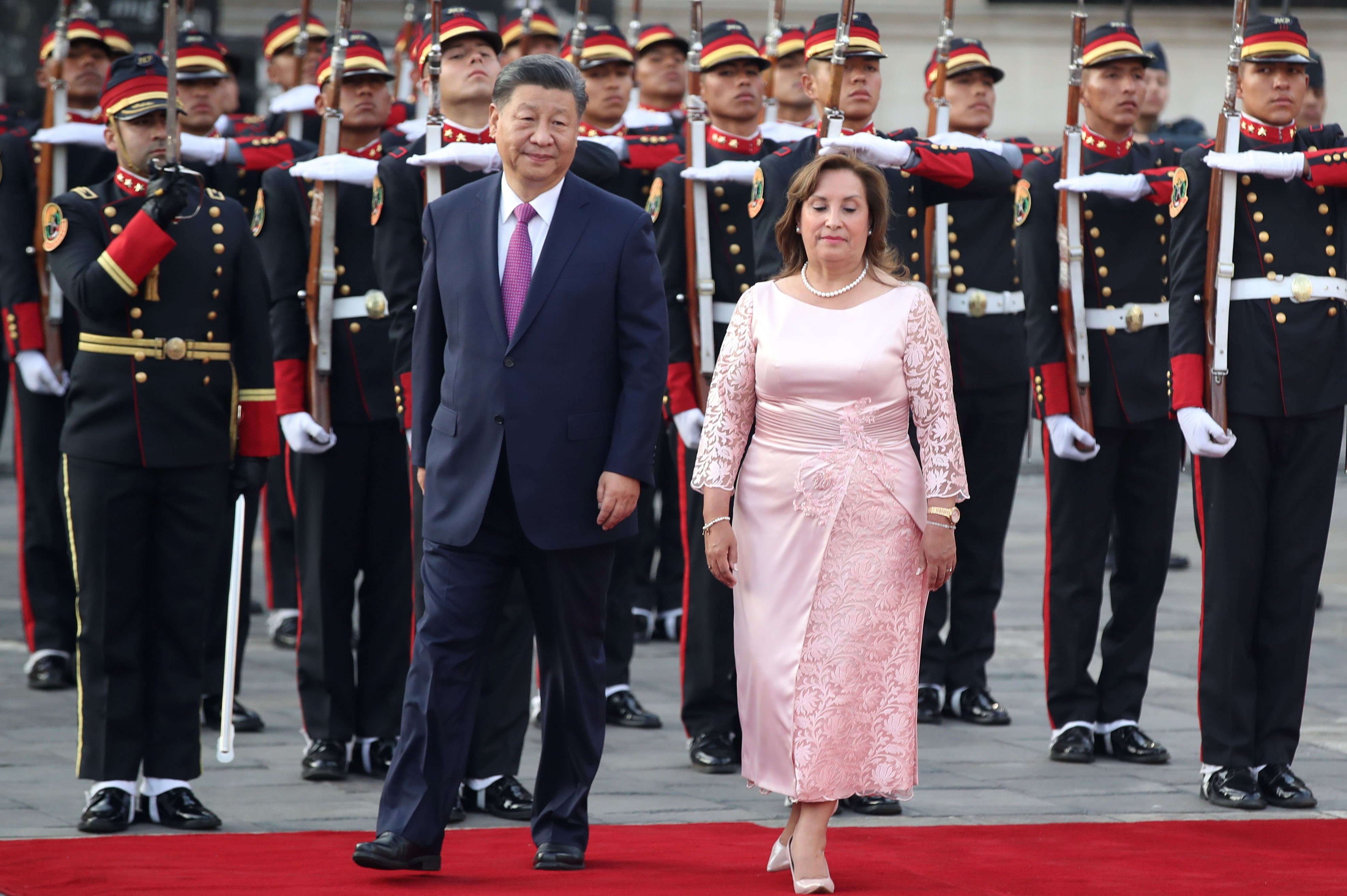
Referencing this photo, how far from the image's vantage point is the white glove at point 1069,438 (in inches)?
250

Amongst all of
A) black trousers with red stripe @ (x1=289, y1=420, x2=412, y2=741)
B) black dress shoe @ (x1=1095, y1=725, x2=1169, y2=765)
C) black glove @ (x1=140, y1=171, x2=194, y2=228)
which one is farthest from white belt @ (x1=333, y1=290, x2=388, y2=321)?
black dress shoe @ (x1=1095, y1=725, x2=1169, y2=765)

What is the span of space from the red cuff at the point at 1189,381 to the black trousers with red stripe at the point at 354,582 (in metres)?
2.21

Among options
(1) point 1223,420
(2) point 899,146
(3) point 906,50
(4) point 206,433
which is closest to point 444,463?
(4) point 206,433

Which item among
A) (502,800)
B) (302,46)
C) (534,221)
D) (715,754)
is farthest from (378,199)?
(302,46)

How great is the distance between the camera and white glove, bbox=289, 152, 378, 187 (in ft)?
19.7

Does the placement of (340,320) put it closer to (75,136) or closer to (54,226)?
(54,226)

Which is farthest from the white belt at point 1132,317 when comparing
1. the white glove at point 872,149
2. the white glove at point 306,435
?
the white glove at point 306,435

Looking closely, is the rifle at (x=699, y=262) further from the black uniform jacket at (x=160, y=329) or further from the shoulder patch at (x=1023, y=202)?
the black uniform jacket at (x=160, y=329)

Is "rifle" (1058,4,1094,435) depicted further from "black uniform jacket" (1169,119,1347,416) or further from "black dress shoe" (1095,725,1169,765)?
"black dress shoe" (1095,725,1169,765)

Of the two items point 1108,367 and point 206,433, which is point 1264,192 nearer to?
point 1108,367

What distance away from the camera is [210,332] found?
5.50 metres

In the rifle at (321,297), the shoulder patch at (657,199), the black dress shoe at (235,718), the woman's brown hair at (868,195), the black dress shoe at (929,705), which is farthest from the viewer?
the black dress shoe at (929,705)

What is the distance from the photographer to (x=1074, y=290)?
638cm

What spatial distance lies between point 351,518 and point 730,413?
1622 mm
